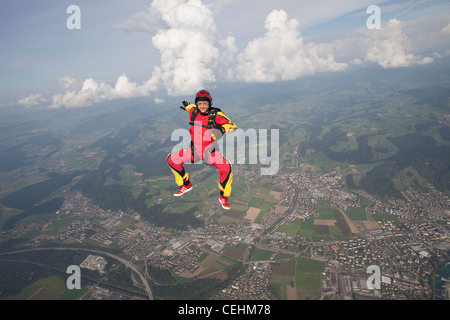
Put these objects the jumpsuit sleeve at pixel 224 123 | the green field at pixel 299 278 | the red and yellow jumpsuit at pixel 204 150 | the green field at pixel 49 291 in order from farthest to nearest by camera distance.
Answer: the green field at pixel 49 291 < the green field at pixel 299 278 < the red and yellow jumpsuit at pixel 204 150 < the jumpsuit sleeve at pixel 224 123

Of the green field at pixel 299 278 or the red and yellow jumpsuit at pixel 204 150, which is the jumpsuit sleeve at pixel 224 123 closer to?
the red and yellow jumpsuit at pixel 204 150

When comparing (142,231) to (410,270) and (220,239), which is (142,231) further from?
(410,270)

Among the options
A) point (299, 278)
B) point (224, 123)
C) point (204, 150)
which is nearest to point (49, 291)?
point (299, 278)

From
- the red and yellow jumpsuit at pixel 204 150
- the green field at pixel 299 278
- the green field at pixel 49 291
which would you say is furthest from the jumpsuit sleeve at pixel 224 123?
the green field at pixel 49 291

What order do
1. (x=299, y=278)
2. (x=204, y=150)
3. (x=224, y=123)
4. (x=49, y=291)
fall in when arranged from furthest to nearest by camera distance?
(x=49, y=291), (x=299, y=278), (x=204, y=150), (x=224, y=123)

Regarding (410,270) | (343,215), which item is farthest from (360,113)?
(410,270)

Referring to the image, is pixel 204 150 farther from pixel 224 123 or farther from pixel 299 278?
pixel 299 278

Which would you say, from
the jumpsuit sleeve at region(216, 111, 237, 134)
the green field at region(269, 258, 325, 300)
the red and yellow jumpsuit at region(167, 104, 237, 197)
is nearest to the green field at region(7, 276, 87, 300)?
the green field at region(269, 258, 325, 300)

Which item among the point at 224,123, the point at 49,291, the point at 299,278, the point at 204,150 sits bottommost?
A: the point at 49,291
